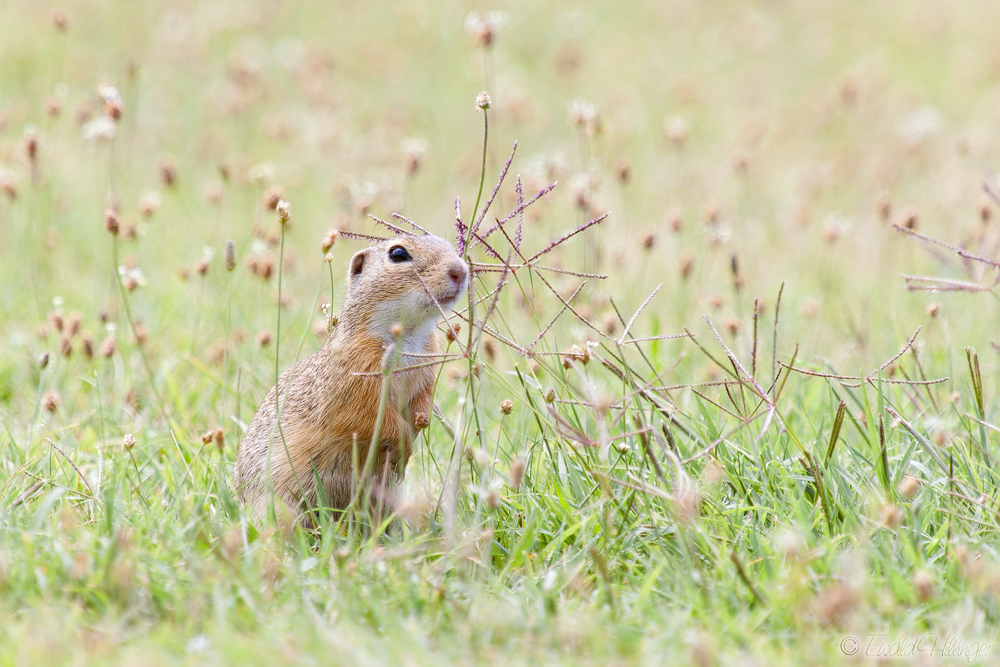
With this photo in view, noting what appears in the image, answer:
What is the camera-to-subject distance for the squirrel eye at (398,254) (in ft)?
12.1

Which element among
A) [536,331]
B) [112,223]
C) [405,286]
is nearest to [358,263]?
[405,286]

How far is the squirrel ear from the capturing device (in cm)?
386

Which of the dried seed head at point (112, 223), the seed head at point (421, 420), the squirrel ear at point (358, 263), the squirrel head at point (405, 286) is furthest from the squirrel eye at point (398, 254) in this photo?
the dried seed head at point (112, 223)

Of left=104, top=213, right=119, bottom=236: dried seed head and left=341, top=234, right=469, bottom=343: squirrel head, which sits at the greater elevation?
left=104, top=213, right=119, bottom=236: dried seed head

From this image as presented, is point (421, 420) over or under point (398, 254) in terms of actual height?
under

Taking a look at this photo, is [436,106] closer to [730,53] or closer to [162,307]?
[730,53]

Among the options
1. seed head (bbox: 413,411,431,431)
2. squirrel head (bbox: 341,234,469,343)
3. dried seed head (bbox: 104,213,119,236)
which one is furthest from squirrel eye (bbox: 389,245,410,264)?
dried seed head (bbox: 104,213,119,236)

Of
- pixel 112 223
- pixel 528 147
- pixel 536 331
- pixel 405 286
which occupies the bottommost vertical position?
pixel 536 331

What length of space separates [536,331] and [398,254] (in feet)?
5.20

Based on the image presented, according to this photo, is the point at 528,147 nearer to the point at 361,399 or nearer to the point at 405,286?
the point at 405,286

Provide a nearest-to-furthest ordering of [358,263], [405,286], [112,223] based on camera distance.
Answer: [405,286] → [358,263] → [112,223]

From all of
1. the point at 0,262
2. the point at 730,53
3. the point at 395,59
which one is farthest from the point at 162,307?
the point at 730,53

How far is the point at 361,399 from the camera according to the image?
138 inches

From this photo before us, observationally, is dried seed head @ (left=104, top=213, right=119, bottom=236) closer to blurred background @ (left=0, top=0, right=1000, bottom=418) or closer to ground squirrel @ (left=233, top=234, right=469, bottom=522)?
blurred background @ (left=0, top=0, right=1000, bottom=418)
